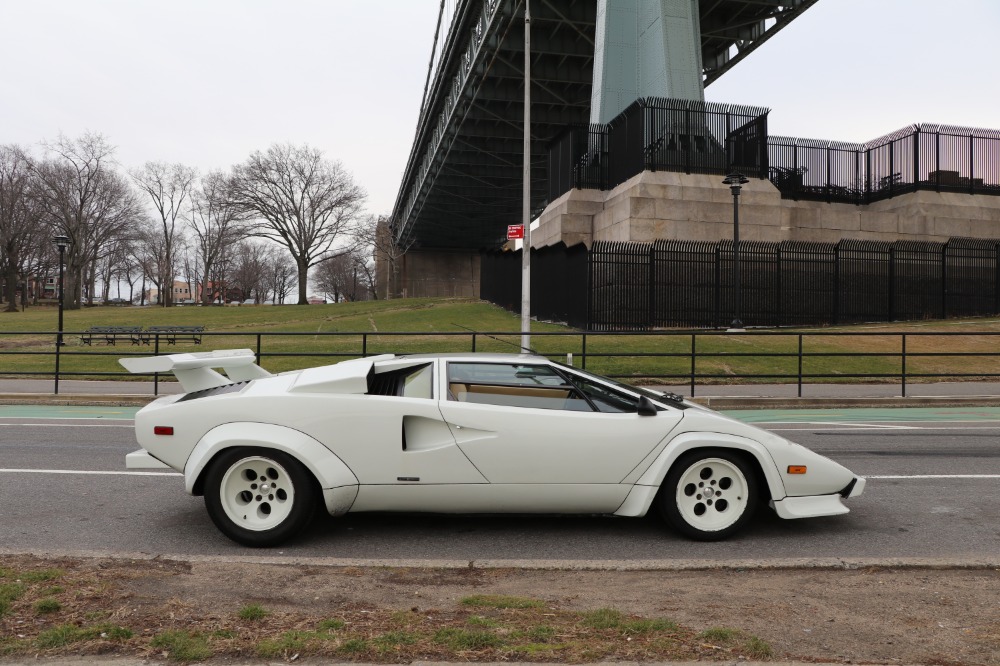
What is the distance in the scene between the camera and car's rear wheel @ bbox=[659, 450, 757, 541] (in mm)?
5195

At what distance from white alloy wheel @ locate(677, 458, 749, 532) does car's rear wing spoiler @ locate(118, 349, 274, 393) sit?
337cm

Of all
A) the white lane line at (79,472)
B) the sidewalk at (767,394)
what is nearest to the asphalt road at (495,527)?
the white lane line at (79,472)

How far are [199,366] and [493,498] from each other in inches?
96.3

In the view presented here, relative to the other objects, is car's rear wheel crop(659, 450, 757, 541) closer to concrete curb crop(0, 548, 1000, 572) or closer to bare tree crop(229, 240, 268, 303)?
concrete curb crop(0, 548, 1000, 572)

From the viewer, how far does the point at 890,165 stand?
1169 inches

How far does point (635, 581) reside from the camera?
439 cm

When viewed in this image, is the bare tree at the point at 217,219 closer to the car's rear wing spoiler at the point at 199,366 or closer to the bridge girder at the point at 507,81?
the bridge girder at the point at 507,81

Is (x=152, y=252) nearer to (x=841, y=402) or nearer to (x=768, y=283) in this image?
(x=768, y=283)

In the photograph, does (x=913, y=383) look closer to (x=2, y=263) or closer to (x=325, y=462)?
(x=325, y=462)

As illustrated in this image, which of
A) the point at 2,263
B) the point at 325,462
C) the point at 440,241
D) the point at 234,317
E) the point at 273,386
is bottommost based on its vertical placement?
the point at 325,462

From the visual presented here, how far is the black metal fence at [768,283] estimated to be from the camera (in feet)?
74.7

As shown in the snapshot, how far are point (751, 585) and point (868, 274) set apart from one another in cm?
2400

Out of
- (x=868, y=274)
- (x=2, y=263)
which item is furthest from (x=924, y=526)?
(x=2, y=263)

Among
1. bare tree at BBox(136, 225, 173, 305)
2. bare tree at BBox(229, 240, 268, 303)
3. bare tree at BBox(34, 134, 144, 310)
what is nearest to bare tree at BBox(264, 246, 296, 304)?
bare tree at BBox(229, 240, 268, 303)
